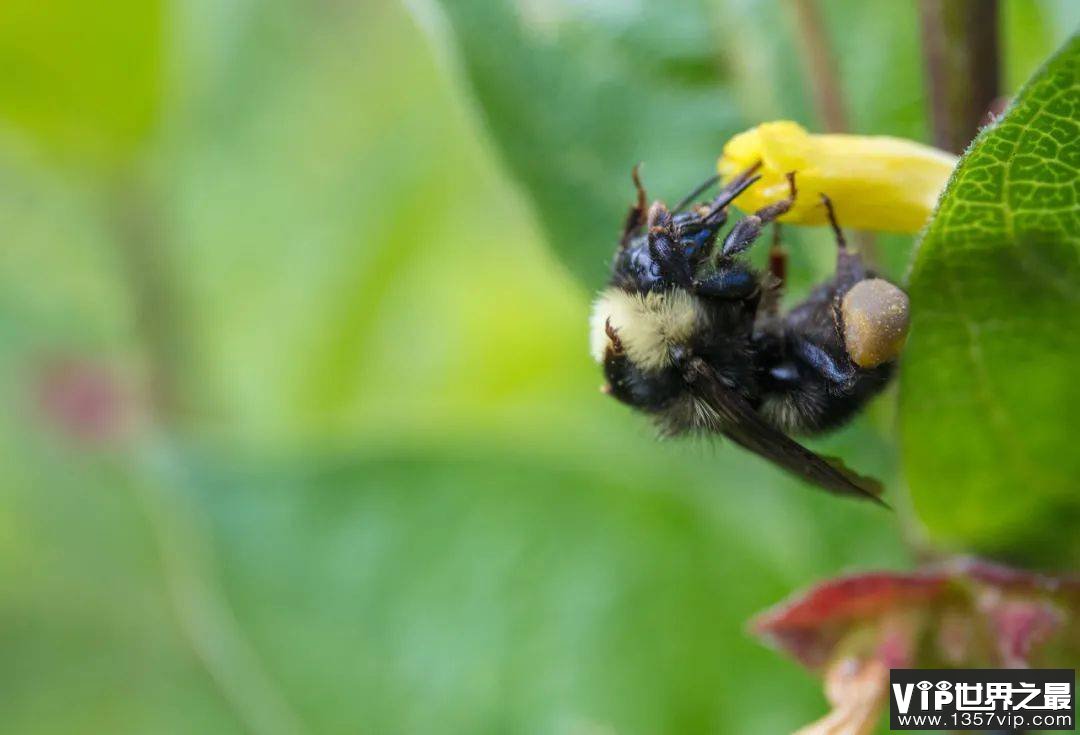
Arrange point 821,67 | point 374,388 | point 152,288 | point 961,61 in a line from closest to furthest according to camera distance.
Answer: point 961,61, point 821,67, point 152,288, point 374,388

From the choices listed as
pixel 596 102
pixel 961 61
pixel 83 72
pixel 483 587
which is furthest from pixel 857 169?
pixel 83 72

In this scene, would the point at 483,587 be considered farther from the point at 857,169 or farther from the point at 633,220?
the point at 857,169

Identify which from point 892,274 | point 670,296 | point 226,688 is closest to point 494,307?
point 226,688

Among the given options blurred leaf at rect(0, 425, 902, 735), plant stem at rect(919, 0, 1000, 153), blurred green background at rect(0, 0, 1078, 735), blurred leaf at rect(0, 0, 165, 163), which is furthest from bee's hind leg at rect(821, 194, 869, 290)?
blurred leaf at rect(0, 0, 165, 163)

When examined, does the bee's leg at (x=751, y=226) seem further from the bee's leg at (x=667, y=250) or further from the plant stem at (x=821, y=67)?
the plant stem at (x=821, y=67)

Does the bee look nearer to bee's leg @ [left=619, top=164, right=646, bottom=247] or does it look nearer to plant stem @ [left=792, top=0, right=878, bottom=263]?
bee's leg @ [left=619, top=164, right=646, bottom=247]

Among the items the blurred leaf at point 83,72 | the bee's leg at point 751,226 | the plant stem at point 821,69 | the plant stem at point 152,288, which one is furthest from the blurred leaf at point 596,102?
the plant stem at point 152,288

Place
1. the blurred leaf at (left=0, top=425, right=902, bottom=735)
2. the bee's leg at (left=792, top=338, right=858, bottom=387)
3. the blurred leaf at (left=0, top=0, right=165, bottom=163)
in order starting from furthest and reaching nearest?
the blurred leaf at (left=0, top=0, right=165, bottom=163)
the blurred leaf at (left=0, top=425, right=902, bottom=735)
the bee's leg at (left=792, top=338, right=858, bottom=387)
